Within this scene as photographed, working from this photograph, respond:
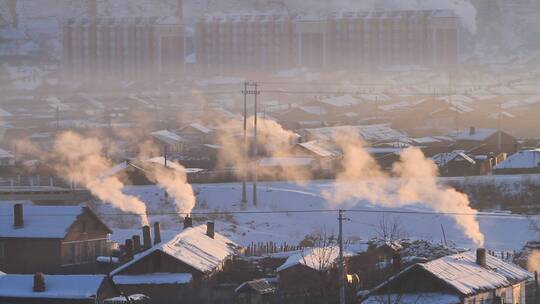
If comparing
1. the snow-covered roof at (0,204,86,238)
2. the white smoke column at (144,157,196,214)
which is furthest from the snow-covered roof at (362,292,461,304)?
the white smoke column at (144,157,196,214)

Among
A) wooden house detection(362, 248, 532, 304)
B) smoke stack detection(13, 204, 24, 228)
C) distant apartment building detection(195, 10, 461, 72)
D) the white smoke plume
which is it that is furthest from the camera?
distant apartment building detection(195, 10, 461, 72)

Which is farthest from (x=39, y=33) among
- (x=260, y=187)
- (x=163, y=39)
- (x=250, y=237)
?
(x=250, y=237)

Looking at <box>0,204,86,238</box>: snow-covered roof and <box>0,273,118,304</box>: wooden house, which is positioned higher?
<box>0,204,86,238</box>: snow-covered roof

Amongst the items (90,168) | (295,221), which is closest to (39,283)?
(295,221)

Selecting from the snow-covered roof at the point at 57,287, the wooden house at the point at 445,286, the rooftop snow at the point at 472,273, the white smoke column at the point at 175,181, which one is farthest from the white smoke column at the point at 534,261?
the white smoke column at the point at 175,181

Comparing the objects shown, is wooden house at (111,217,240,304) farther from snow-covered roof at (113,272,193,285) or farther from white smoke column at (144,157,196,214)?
white smoke column at (144,157,196,214)

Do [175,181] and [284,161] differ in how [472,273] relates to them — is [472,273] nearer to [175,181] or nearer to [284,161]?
[175,181]

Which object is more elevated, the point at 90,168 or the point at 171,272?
the point at 90,168

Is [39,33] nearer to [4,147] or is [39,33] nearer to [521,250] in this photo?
[4,147]
